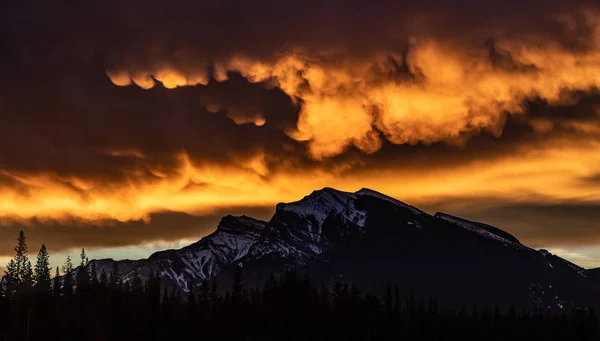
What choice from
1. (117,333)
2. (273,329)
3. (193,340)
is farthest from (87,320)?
(273,329)

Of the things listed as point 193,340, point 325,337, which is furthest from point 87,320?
point 325,337

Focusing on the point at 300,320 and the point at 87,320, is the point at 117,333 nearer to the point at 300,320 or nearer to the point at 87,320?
the point at 87,320

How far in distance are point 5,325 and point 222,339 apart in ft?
176

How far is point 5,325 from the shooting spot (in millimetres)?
199500

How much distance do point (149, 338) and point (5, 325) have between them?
36.3 m

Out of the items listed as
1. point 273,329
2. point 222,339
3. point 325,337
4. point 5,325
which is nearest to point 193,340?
point 222,339

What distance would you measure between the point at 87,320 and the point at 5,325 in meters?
20.1

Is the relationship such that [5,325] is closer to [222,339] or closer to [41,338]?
[41,338]

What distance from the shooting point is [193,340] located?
654ft

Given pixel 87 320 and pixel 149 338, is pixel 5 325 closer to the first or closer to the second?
pixel 87 320

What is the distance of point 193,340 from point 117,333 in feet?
60.4

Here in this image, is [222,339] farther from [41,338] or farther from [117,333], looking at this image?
[41,338]

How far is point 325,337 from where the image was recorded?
19738cm

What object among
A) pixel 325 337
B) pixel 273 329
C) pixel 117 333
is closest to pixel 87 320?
pixel 117 333
